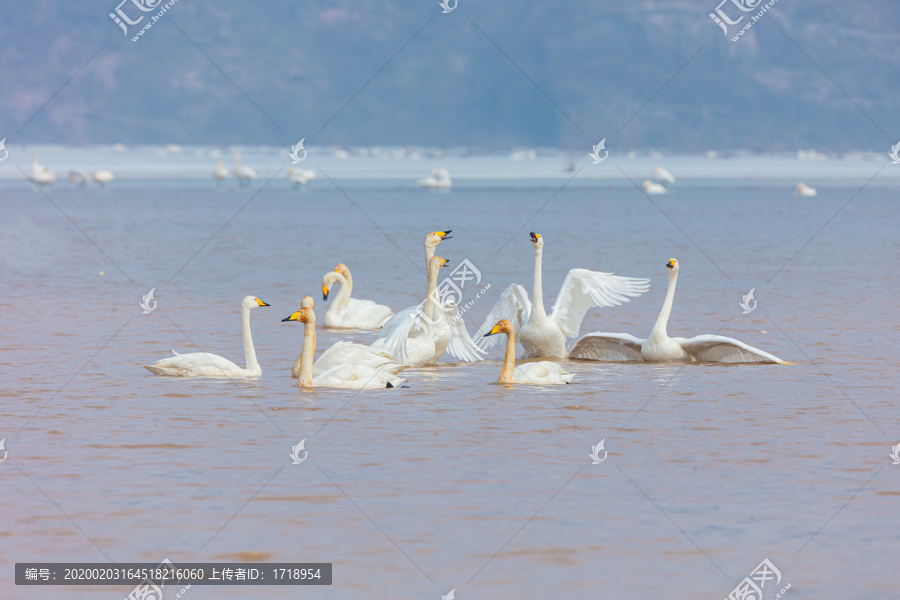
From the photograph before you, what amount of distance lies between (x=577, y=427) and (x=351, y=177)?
67197mm

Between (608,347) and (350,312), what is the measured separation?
374 centimetres

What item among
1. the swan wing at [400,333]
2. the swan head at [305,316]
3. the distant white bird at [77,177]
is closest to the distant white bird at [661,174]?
the distant white bird at [77,177]

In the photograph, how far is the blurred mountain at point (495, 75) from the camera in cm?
17012

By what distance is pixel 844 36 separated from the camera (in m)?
174

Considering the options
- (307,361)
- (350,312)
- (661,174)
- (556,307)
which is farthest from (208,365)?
(661,174)

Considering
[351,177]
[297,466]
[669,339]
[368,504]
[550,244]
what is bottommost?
[368,504]

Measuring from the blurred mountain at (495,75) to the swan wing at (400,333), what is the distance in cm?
15413

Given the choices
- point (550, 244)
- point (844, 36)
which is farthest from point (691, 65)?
point (550, 244)

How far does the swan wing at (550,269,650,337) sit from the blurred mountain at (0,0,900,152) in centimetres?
15312

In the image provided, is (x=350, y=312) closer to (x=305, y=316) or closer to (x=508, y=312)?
(x=508, y=312)

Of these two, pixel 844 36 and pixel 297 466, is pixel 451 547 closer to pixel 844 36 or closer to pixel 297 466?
pixel 297 466

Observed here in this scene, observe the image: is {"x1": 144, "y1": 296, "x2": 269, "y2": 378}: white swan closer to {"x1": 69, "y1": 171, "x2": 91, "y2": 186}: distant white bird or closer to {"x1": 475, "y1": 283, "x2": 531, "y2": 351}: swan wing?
{"x1": 475, "y1": 283, "x2": 531, "y2": 351}: swan wing

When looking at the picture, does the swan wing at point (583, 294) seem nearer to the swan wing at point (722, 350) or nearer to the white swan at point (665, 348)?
the white swan at point (665, 348)

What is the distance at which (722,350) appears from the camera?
1341 centimetres
